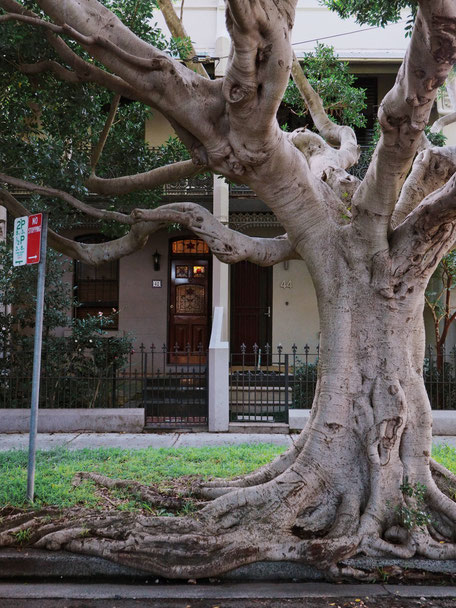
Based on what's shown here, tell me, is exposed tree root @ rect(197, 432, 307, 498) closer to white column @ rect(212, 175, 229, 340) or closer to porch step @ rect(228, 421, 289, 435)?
porch step @ rect(228, 421, 289, 435)

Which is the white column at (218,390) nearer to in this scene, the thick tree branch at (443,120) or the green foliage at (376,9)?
the thick tree branch at (443,120)

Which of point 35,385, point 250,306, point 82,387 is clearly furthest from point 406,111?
point 250,306

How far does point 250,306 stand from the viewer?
50.4 ft

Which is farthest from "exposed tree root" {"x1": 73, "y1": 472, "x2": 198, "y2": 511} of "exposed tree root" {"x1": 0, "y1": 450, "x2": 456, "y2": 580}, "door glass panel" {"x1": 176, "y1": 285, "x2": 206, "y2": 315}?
"door glass panel" {"x1": 176, "y1": 285, "x2": 206, "y2": 315}

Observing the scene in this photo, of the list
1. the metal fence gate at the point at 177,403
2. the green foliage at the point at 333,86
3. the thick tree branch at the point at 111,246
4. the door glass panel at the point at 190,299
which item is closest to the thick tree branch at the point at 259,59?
the thick tree branch at the point at 111,246

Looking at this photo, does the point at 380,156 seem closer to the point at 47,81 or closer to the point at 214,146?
the point at 214,146

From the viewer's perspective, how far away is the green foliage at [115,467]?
5070 millimetres

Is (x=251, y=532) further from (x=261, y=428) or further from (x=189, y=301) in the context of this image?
(x=189, y=301)

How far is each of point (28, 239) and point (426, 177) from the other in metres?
3.70

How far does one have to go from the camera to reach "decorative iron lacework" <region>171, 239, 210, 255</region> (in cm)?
1538

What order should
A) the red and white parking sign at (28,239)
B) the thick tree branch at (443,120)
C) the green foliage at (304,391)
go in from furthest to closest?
the green foliage at (304,391) → the thick tree branch at (443,120) → the red and white parking sign at (28,239)

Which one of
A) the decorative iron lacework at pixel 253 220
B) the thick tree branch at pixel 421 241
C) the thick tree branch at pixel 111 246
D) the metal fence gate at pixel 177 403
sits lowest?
the metal fence gate at pixel 177 403

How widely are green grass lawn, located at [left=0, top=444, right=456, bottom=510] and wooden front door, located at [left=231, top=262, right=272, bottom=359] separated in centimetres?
748

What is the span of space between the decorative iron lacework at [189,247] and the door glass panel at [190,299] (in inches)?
37.2
